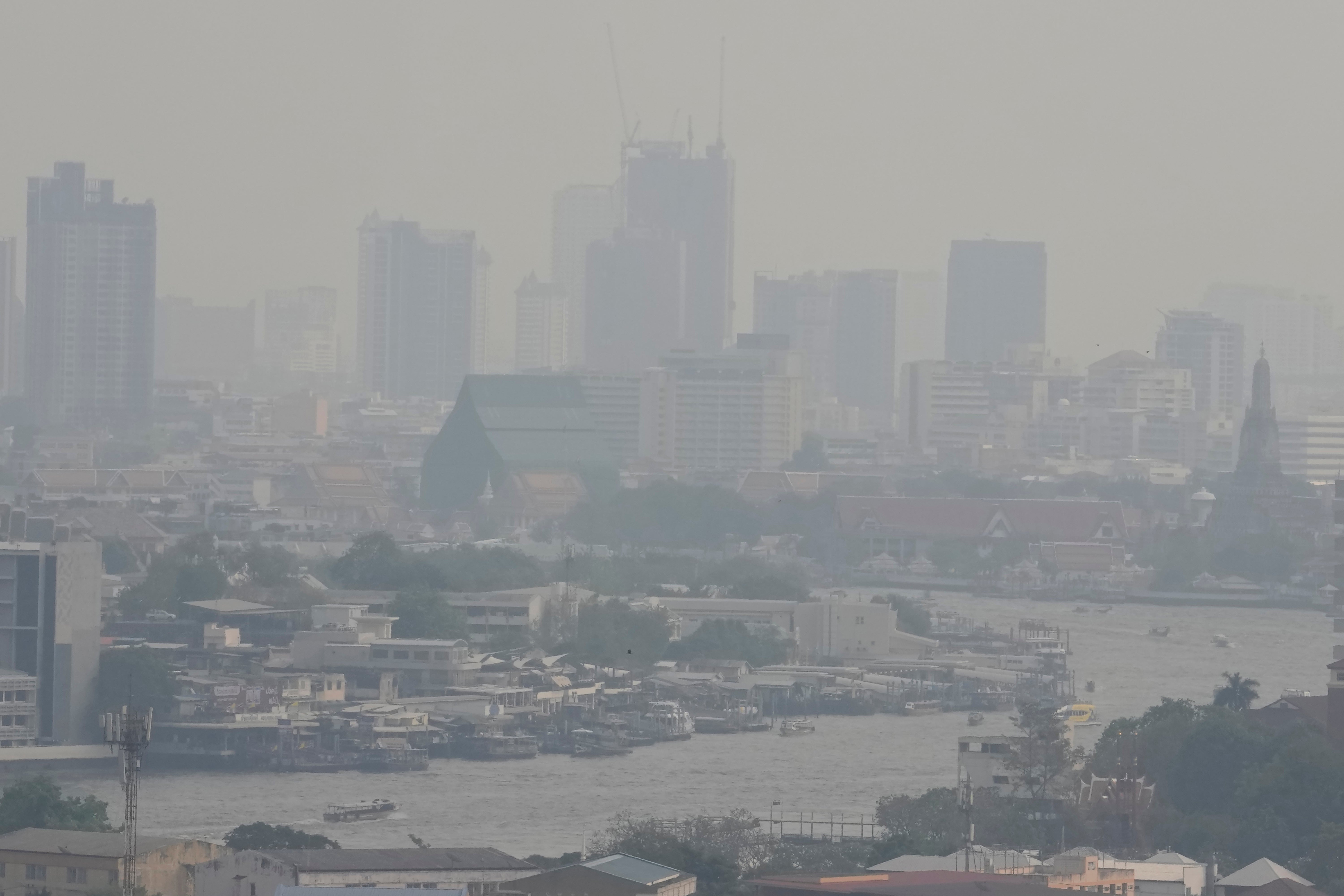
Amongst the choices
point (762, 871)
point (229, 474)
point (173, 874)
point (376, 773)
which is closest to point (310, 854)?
point (173, 874)

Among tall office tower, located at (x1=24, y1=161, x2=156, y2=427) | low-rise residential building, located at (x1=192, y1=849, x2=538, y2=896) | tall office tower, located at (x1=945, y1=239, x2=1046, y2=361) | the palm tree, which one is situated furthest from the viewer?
tall office tower, located at (x1=945, y1=239, x2=1046, y2=361)

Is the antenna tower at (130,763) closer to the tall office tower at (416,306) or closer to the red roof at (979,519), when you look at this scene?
the red roof at (979,519)

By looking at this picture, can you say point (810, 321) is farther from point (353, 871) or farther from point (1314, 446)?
point (353, 871)

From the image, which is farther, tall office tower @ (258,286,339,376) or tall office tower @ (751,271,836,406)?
tall office tower @ (258,286,339,376)

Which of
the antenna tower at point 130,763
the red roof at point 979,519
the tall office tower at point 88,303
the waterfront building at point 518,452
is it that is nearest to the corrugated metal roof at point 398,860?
the antenna tower at point 130,763

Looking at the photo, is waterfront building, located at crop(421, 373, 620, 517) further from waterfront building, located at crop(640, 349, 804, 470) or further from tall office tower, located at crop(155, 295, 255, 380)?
tall office tower, located at crop(155, 295, 255, 380)

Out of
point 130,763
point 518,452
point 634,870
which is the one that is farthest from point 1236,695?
point 518,452

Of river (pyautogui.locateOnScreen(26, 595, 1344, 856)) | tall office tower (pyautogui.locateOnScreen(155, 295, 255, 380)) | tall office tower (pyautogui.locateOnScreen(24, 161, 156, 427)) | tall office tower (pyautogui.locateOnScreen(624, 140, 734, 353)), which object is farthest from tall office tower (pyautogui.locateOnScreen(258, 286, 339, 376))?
river (pyautogui.locateOnScreen(26, 595, 1344, 856))
